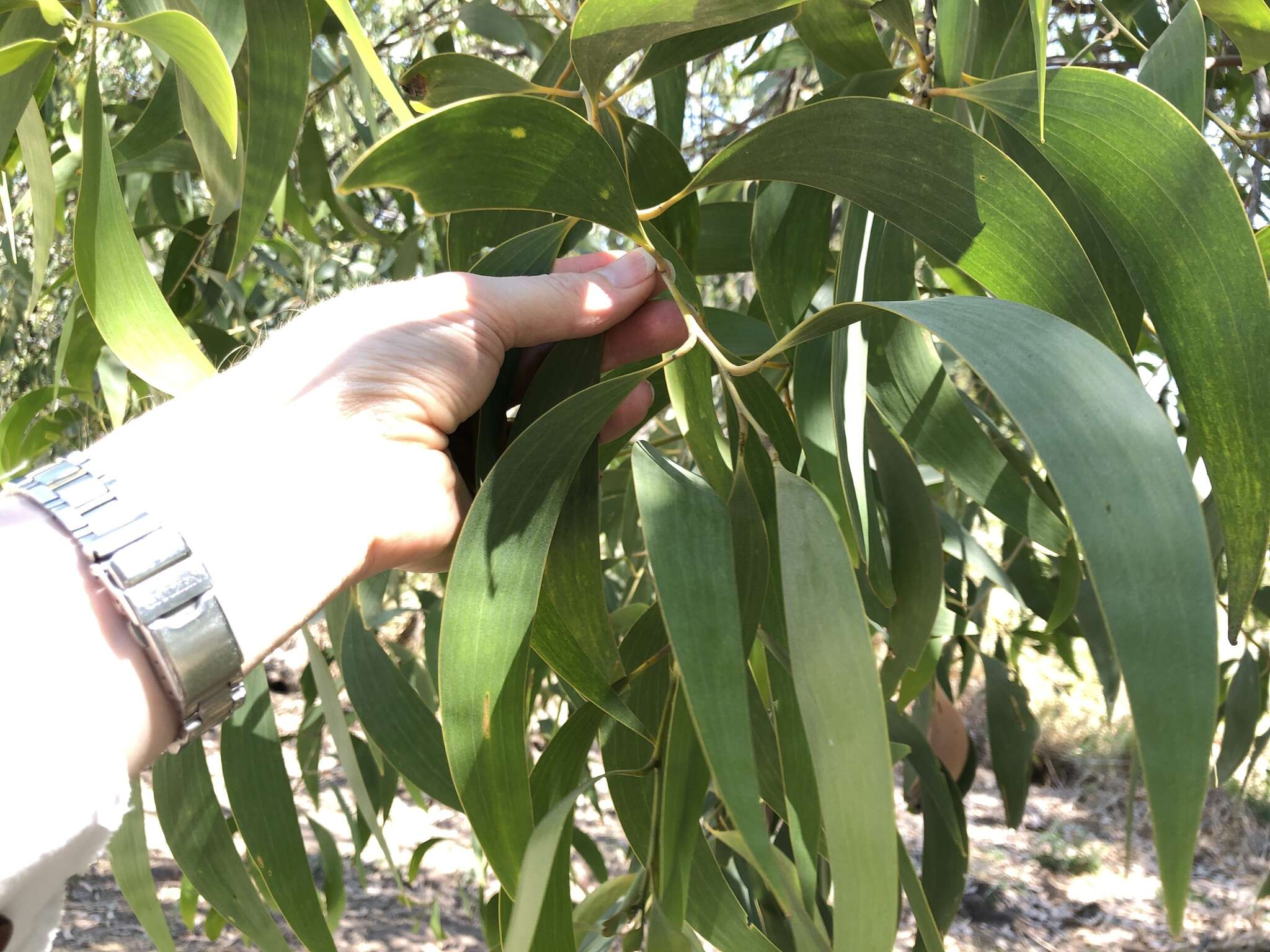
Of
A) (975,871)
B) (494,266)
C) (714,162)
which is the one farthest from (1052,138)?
(975,871)

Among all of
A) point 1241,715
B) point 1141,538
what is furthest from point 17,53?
point 1241,715

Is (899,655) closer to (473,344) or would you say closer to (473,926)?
(473,344)

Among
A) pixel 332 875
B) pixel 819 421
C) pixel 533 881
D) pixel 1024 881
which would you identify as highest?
pixel 819 421

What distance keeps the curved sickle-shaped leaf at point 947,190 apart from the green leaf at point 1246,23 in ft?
0.53

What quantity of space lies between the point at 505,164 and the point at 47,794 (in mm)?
288

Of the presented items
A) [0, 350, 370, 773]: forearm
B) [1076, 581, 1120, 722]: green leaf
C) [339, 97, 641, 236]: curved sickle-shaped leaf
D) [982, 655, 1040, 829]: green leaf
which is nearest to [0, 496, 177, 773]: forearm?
[0, 350, 370, 773]: forearm

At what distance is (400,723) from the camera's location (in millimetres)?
651

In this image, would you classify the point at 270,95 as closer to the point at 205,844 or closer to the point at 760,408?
the point at 760,408

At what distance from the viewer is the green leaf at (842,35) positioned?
0.49 m

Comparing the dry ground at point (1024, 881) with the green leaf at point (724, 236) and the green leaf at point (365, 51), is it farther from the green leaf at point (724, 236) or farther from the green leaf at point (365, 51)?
the green leaf at point (365, 51)

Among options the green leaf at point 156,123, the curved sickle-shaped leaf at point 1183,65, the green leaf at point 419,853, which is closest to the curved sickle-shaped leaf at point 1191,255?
the curved sickle-shaped leaf at point 1183,65

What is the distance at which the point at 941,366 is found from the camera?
1.84 ft

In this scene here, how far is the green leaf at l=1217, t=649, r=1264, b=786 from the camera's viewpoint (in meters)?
0.99

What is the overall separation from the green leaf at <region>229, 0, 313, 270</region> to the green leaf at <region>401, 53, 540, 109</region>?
0.06 metres
